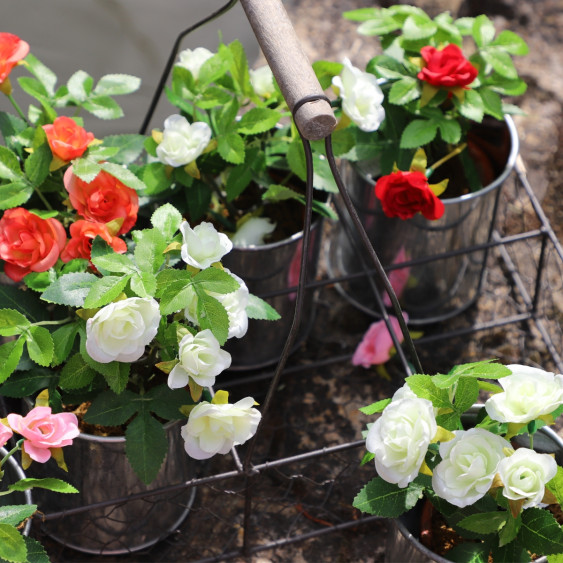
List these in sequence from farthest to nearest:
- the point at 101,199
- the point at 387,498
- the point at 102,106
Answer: the point at 102,106
the point at 101,199
the point at 387,498

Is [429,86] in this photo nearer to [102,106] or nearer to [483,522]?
[102,106]

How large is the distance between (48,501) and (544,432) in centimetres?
56

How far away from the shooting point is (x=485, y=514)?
0.87 metres

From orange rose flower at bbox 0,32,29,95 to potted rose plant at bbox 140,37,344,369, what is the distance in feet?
0.55

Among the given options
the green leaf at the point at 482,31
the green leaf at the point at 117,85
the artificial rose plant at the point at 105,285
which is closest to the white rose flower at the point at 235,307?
the artificial rose plant at the point at 105,285

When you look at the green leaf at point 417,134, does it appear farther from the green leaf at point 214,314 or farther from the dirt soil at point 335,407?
the green leaf at point 214,314

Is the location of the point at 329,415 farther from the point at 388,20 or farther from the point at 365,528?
the point at 388,20

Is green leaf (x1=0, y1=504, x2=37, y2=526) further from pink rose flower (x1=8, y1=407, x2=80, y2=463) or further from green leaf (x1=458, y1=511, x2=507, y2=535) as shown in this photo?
green leaf (x1=458, y1=511, x2=507, y2=535)

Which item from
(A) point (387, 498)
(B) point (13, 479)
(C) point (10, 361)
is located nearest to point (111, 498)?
(B) point (13, 479)

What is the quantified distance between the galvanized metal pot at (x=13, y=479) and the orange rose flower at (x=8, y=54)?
40 cm

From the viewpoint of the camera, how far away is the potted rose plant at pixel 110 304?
865 millimetres

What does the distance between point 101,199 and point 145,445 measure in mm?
267

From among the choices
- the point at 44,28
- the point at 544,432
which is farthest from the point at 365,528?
the point at 44,28

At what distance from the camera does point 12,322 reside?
3.01 ft
